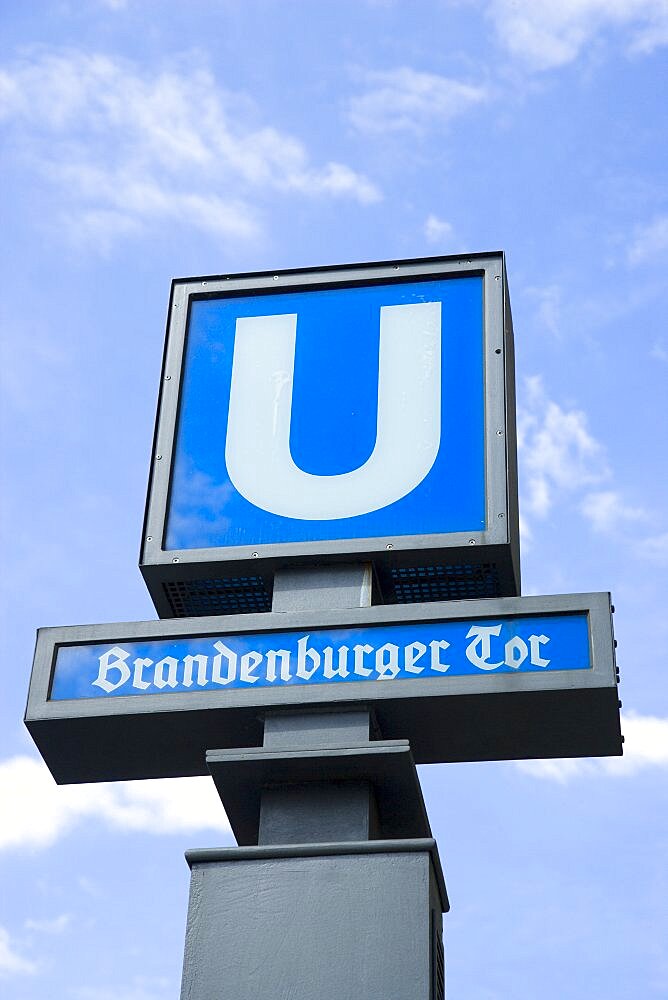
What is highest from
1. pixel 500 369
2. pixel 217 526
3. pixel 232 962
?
pixel 500 369

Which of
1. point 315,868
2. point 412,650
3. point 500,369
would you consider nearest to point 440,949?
point 315,868

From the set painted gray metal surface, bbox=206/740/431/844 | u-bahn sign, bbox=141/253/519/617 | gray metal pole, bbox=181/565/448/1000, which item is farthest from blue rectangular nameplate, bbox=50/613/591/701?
u-bahn sign, bbox=141/253/519/617

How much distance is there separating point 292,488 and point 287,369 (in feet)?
2.41

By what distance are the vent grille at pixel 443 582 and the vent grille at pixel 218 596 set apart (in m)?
0.61

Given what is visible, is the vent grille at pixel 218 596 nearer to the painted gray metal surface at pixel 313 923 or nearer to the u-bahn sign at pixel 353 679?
the u-bahn sign at pixel 353 679

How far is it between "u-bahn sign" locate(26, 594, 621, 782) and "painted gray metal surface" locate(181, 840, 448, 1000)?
2.18ft

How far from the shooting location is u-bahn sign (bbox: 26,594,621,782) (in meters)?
A: 6.52

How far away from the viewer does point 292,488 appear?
7465mm

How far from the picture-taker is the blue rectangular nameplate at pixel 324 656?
6.57 meters

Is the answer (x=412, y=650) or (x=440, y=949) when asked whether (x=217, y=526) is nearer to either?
(x=412, y=650)

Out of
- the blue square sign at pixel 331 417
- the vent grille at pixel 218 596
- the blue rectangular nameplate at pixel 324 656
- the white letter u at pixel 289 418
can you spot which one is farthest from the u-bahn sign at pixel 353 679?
the white letter u at pixel 289 418

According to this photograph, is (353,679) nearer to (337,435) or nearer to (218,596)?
(218,596)

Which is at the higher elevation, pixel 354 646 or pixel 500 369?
pixel 500 369

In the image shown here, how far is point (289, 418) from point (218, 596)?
0.95m
